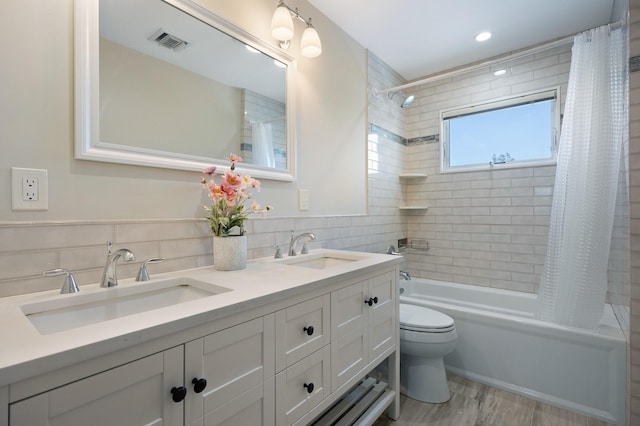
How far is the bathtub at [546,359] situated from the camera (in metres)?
1.74

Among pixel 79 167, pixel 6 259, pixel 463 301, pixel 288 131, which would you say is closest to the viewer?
pixel 6 259

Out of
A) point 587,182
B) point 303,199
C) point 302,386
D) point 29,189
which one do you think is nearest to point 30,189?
point 29,189

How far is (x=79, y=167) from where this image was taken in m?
1.06

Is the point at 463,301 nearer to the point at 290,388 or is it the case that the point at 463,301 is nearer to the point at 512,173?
the point at 512,173

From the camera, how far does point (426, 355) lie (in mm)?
1920

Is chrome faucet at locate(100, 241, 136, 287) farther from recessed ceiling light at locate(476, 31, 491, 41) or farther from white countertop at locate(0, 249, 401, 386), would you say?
recessed ceiling light at locate(476, 31, 491, 41)

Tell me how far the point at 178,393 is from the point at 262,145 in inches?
50.6

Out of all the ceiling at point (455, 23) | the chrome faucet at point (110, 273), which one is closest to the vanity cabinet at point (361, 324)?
the chrome faucet at point (110, 273)

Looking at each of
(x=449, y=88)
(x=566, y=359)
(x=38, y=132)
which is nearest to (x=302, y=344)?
(x=38, y=132)

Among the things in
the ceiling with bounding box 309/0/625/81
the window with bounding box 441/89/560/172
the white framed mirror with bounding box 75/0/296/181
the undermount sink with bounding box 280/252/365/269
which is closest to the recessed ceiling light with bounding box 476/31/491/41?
the ceiling with bounding box 309/0/625/81

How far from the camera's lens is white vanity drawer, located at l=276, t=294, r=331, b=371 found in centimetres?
102

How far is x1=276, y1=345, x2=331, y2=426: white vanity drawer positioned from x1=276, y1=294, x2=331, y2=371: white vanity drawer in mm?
31

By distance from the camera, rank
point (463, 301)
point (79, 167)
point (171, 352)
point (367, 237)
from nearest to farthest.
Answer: point (171, 352), point (79, 167), point (367, 237), point (463, 301)

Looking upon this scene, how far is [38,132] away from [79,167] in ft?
0.48
